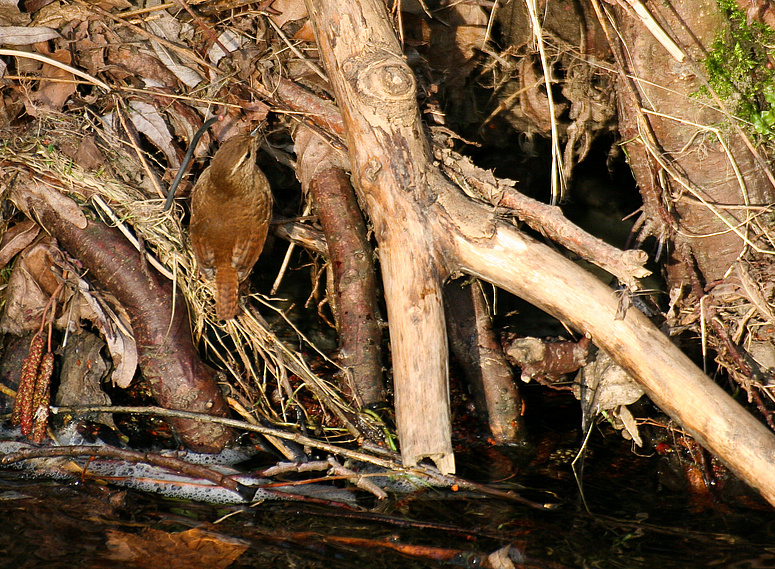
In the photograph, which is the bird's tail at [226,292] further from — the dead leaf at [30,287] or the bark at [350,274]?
the dead leaf at [30,287]

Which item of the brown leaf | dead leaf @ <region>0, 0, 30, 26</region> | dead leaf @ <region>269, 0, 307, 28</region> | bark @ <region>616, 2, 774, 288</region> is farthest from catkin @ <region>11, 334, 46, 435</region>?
bark @ <region>616, 2, 774, 288</region>

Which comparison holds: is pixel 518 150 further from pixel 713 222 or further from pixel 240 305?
pixel 240 305

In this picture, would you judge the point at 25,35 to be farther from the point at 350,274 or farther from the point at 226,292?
the point at 350,274

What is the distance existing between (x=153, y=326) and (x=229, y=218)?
2.46ft

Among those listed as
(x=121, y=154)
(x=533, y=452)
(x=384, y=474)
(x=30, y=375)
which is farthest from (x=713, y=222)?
(x=30, y=375)

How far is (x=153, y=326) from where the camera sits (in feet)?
11.1

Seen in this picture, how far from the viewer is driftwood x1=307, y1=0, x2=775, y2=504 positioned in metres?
2.53

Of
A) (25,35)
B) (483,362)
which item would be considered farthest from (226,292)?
(25,35)

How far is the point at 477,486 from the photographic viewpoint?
2996 millimetres

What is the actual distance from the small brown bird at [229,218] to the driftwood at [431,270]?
0.64 meters

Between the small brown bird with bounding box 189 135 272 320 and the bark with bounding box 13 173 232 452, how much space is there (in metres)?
0.37

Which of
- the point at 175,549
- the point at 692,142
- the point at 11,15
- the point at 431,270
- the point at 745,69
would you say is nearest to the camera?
the point at 175,549

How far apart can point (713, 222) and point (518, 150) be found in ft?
5.17

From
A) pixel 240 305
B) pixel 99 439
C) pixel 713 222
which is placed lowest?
pixel 99 439
